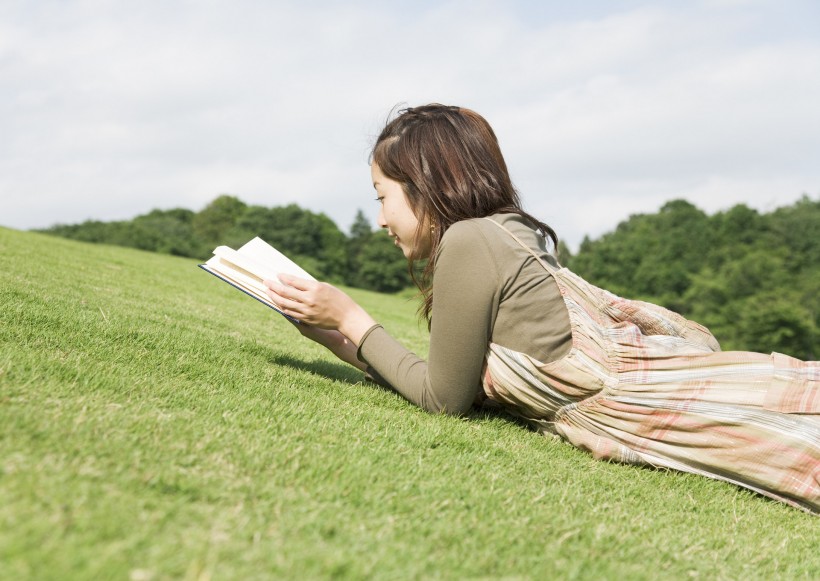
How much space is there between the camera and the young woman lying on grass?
326 cm

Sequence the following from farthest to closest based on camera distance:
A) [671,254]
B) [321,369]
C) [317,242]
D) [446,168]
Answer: [317,242]
[671,254]
[321,369]
[446,168]

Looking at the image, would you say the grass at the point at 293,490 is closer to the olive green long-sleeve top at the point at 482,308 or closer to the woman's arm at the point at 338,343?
the olive green long-sleeve top at the point at 482,308

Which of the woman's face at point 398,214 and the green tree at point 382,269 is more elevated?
the green tree at point 382,269

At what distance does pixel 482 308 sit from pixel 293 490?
1.52 metres

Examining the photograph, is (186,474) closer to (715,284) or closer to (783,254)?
(715,284)

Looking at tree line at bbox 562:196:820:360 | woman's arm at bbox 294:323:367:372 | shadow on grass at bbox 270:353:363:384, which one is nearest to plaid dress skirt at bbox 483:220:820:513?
woman's arm at bbox 294:323:367:372

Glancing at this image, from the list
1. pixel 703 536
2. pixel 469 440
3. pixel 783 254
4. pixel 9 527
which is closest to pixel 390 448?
pixel 469 440

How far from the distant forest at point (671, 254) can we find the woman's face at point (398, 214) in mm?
52121

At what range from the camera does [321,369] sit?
468 cm

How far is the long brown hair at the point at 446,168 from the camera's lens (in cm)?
368

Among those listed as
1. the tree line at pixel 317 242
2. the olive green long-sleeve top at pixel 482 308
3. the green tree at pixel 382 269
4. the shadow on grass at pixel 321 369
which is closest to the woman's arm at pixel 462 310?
the olive green long-sleeve top at pixel 482 308

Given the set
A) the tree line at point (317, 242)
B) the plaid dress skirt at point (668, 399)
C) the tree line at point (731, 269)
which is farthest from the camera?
the tree line at point (317, 242)

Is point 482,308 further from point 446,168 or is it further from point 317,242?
point 317,242

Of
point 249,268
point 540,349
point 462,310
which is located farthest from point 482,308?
point 249,268
